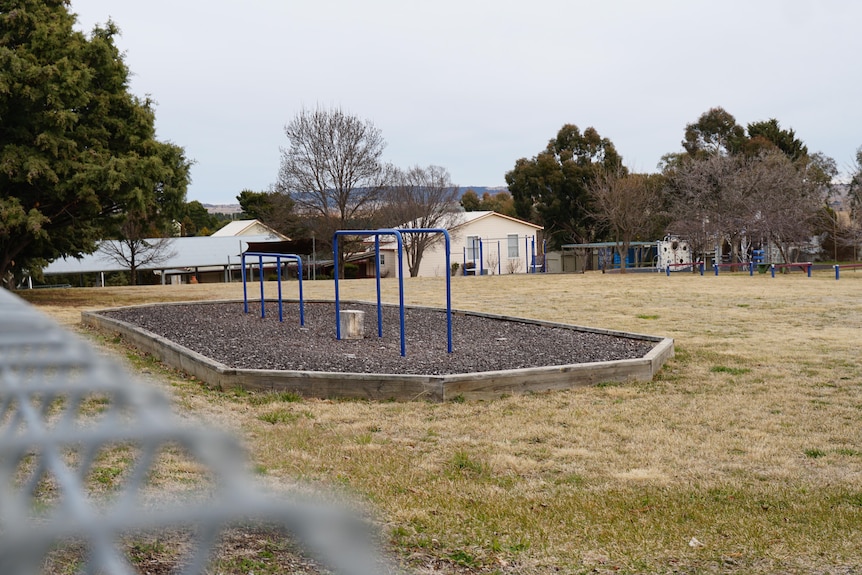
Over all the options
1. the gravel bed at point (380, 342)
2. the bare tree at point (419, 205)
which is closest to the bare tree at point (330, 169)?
the bare tree at point (419, 205)

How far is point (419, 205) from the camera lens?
47625 mm

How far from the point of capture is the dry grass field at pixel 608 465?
3.89 meters

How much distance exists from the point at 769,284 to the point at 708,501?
893 inches

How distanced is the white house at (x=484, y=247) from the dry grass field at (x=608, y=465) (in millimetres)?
41144

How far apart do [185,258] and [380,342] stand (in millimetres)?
39857

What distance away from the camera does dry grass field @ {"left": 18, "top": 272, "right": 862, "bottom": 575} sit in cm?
389

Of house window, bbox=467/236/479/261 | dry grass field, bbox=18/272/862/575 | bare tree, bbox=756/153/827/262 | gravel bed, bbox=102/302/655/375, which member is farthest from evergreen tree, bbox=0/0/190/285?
house window, bbox=467/236/479/261

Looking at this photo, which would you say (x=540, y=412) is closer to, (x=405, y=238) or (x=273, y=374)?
(x=273, y=374)

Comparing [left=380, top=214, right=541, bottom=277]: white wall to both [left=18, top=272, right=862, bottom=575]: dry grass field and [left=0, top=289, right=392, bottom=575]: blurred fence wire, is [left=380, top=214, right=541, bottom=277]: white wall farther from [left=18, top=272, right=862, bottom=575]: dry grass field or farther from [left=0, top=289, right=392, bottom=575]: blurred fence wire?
[left=0, top=289, right=392, bottom=575]: blurred fence wire

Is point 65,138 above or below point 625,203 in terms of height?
above

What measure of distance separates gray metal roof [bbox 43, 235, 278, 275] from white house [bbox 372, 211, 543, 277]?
30.1 ft

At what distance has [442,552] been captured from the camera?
3.80m

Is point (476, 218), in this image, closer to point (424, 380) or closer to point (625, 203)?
point (625, 203)

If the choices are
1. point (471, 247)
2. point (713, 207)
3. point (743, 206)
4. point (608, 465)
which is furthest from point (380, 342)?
point (471, 247)
